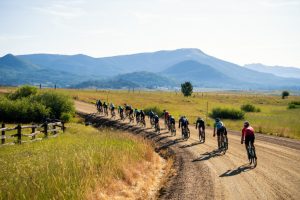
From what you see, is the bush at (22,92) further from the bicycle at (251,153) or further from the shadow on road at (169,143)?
the bicycle at (251,153)

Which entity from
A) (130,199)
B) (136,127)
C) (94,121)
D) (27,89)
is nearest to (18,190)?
(130,199)

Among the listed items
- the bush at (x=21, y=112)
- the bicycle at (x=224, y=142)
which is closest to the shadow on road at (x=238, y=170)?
the bicycle at (x=224, y=142)

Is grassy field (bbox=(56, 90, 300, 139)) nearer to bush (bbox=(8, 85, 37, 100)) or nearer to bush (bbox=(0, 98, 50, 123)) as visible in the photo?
bush (bbox=(0, 98, 50, 123))

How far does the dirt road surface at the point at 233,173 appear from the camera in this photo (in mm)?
13445

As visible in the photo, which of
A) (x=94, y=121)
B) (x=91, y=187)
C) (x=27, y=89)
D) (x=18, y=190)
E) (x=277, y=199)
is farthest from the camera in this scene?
(x=27, y=89)

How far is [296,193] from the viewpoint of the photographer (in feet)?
43.2

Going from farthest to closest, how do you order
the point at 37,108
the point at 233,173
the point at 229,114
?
1. the point at 229,114
2. the point at 37,108
3. the point at 233,173

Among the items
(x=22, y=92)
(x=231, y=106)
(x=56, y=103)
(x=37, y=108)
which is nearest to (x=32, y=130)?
(x=37, y=108)

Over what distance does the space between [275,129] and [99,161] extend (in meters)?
25.0

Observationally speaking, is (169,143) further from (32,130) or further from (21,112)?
(21,112)

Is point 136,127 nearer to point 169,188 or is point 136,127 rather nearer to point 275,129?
point 275,129

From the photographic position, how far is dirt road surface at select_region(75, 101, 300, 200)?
13.4m

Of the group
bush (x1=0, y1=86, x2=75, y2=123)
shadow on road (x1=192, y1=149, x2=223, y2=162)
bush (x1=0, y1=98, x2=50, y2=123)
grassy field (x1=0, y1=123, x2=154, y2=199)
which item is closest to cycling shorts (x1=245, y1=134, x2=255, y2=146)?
shadow on road (x1=192, y1=149, x2=223, y2=162)

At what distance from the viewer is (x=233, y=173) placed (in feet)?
54.0
